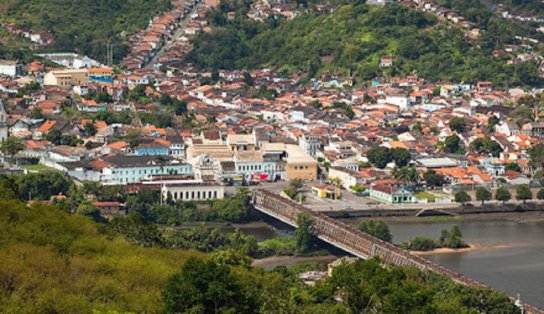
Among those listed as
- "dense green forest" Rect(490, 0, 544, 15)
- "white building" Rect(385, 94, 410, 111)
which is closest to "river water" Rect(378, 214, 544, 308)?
"white building" Rect(385, 94, 410, 111)

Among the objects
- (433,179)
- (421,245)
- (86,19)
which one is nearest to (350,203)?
(433,179)

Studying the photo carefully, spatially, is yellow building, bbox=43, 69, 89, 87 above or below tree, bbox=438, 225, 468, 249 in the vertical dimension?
above

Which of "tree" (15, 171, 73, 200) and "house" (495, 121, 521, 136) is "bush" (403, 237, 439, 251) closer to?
"tree" (15, 171, 73, 200)

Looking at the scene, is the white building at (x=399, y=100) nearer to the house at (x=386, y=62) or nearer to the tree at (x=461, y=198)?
the house at (x=386, y=62)

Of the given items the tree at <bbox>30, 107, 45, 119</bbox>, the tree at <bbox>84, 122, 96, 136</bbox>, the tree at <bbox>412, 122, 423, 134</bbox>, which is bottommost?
the tree at <bbox>412, 122, 423, 134</bbox>

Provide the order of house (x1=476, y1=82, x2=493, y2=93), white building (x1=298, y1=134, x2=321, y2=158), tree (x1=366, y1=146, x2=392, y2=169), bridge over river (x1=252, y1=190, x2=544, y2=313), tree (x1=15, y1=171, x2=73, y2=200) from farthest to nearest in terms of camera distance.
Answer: house (x1=476, y1=82, x2=493, y2=93) < white building (x1=298, y1=134, x2=321, y2=158) < tree (x1=366, y1=146, x2=392, y2=169) < tree (x1=15, y1=171, x2=73, y2=200) < bridge over river (x1=252, y1=190, x2=544, y2=313)

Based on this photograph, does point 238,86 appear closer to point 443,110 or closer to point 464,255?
point 443,110

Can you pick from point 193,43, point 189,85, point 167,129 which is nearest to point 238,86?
point 189,85
